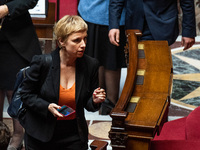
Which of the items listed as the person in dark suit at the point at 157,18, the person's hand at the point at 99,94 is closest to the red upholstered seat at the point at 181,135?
the person's hand at the point at 99,94

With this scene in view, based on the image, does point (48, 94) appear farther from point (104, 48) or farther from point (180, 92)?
point (180, 92)

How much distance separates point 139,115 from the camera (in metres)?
1.44

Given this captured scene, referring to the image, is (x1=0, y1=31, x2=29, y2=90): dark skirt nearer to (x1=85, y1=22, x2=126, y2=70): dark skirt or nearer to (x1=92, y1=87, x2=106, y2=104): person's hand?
(x1=85, y1=22, x2=126, y2=70): dark skirt

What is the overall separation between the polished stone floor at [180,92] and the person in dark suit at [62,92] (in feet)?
3.50

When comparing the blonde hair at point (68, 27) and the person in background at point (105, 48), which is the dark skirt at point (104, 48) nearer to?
the person in background at point (105, 48)

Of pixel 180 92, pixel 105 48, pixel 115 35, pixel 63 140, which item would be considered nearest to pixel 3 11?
pixel 115 35

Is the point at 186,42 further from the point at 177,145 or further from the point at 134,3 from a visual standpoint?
the point at 177,145

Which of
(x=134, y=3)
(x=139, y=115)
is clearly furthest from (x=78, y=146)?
(x=134, y=3)

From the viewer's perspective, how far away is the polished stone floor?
3.88 m

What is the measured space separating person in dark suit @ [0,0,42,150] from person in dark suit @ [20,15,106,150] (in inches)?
33.1

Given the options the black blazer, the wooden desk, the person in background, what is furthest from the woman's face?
the person in background

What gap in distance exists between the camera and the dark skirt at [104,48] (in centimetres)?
396

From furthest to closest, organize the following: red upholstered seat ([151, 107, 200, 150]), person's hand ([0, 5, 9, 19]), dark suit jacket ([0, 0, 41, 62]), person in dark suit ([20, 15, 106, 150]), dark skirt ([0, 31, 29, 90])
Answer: dark skirt ([0, 31, 29, 90]) < dark suit jacket ([0, 0, 41, 62]) < person's hand ([0, 5, 9, 19]) < person in dark suit ([20, 15, 106, 150]) < red upholstered seat ([151, 107, 200, 150])

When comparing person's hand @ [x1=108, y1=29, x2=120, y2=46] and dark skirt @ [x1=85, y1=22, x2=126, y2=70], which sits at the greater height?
person's hand @ [x1=108, y1=29, x2=120, y2=46]
